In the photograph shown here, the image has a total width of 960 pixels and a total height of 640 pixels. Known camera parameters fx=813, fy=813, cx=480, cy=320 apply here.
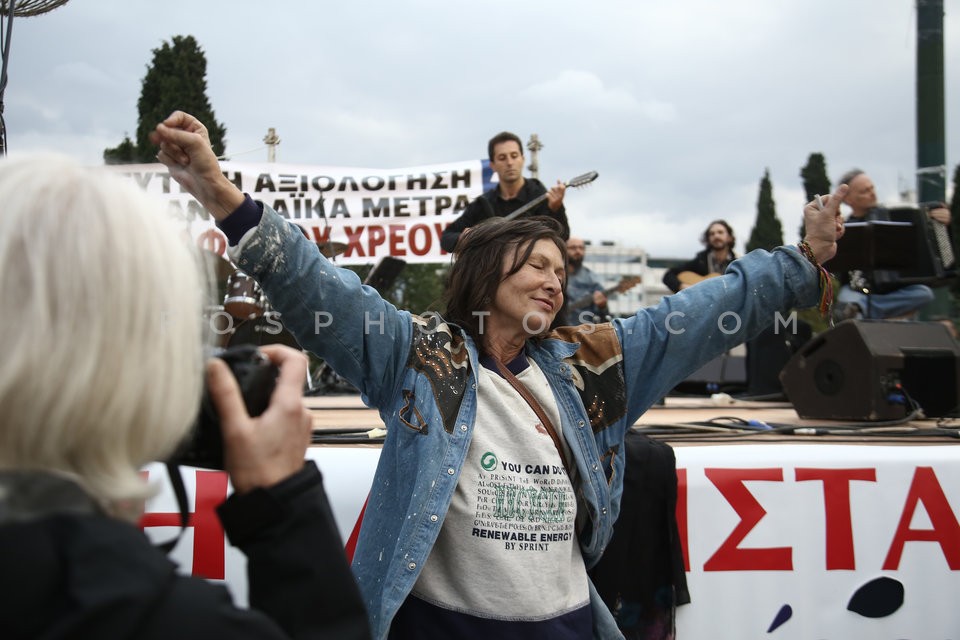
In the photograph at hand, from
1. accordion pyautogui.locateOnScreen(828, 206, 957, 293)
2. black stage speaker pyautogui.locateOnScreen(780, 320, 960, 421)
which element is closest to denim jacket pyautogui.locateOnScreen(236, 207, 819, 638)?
black stage speaker pyautogui.locateOnScreen(780, 320, 960, 421)

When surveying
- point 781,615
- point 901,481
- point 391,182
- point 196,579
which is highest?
point 391,182

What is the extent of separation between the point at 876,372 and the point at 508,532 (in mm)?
2924

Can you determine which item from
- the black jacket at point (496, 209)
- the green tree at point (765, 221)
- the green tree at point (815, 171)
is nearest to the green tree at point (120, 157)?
the black jacket at point (496, 209)

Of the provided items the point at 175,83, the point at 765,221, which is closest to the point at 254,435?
the point at 175,83

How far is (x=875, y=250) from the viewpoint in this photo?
15.4ft

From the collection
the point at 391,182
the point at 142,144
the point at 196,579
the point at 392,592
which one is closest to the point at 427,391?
the point at 392,592

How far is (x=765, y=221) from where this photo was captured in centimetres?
4231

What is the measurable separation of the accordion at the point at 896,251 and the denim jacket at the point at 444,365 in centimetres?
298

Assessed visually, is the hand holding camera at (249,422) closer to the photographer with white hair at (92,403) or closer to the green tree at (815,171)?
the photographer with white hair at (92,403)

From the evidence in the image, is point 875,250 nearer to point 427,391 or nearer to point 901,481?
point 901,481

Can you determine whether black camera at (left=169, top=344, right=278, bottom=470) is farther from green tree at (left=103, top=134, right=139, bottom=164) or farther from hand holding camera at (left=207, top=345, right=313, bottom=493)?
green tree at (left=103, top=134, right=139, bottom=164)

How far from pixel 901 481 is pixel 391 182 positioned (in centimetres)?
539

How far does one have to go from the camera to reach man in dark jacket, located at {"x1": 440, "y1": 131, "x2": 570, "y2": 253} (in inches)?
186

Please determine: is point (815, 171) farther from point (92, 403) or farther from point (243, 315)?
point (92, 403)
